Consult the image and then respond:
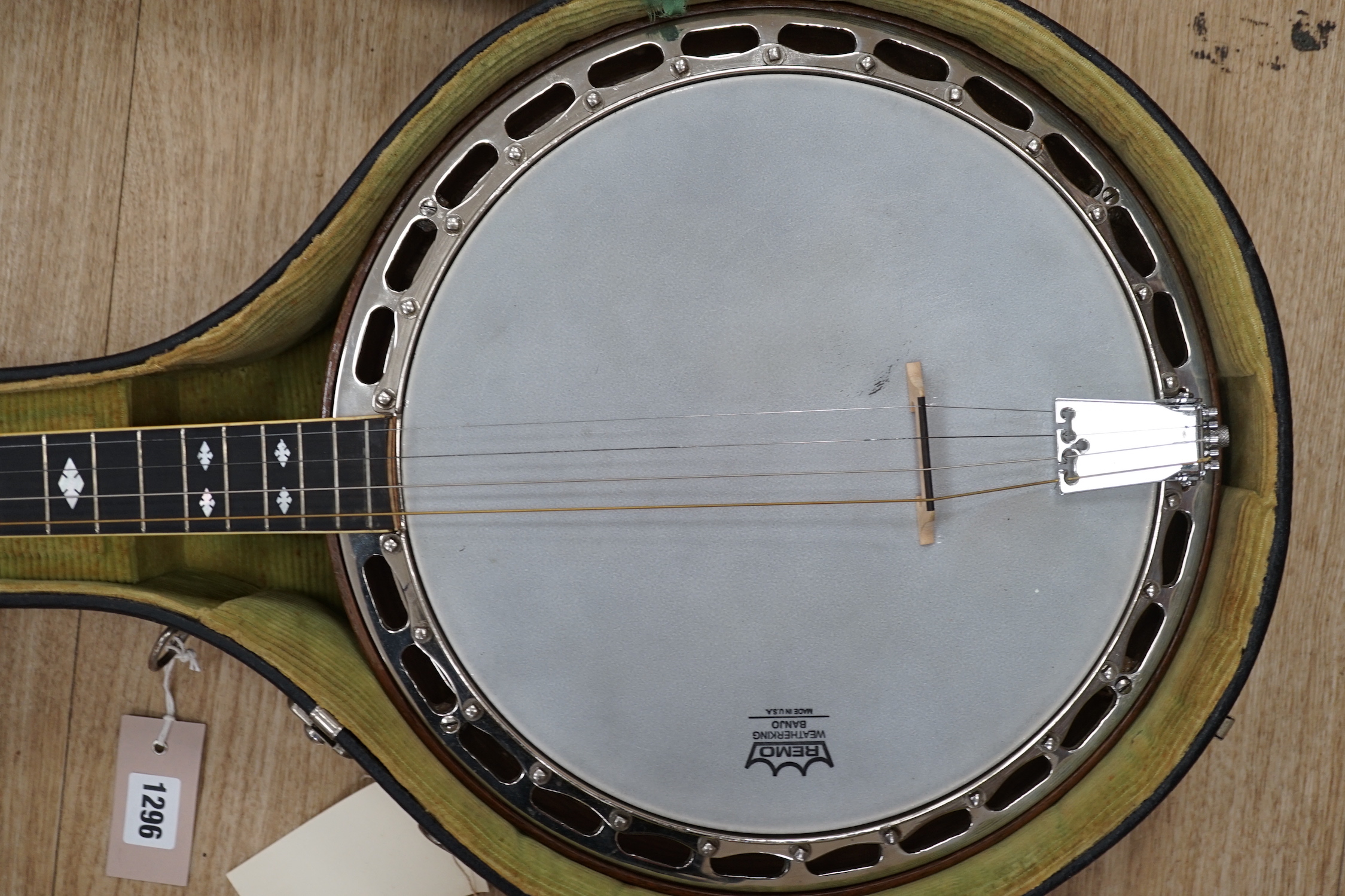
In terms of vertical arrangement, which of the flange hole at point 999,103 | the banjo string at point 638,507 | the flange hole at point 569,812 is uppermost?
the flange hole at point 999,103

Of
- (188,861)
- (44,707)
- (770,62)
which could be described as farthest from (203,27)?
(188,861)

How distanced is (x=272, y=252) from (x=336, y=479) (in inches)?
11.5

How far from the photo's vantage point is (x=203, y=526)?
70cm

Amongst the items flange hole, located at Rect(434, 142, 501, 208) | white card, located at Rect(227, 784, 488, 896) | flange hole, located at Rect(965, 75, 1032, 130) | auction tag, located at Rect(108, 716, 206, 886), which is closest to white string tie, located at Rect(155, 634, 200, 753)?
auction tag, located at Rect(108, 716, 206, 886)

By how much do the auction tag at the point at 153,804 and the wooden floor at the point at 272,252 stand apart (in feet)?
0.04

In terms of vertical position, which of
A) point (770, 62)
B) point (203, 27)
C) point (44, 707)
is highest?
point (203, 27)

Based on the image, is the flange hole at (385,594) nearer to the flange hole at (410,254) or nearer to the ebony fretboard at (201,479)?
the ebony fretboard at (201,479)

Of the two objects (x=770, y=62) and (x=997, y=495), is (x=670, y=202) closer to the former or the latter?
(x=770, y=62)

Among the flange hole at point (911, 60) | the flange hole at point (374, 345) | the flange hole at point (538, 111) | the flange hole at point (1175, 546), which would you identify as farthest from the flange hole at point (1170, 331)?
the flange hole at point (374, 345)

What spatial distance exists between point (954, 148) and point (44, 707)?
0.95m

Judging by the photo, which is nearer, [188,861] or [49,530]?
[49,530]

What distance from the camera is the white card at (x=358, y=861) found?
2.74 feet

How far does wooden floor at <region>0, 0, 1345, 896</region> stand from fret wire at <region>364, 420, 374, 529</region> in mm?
284

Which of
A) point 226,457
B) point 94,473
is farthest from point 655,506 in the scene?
point 94,473
